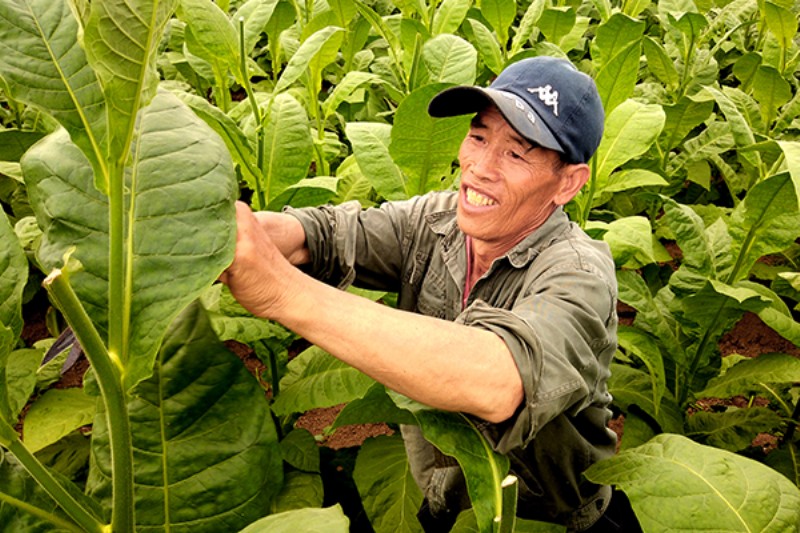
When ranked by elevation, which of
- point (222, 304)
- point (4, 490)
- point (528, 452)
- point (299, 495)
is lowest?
point (299, 495)

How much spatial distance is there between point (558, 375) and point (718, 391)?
1.38m

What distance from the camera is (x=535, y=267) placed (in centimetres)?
180

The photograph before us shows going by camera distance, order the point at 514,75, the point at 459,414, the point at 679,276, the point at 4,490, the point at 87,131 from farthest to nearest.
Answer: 1. the point at 679,276
2. the point at 514,75
3. the point at 459,414
4. the point at 4,490
5. the point at 87,131

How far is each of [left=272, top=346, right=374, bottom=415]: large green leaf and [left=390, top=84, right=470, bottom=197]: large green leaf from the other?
0.60 meters

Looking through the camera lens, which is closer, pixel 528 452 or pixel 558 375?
pixel 558 375

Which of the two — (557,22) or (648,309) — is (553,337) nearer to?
(648,309)

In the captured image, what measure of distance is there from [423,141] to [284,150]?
0.39 metres

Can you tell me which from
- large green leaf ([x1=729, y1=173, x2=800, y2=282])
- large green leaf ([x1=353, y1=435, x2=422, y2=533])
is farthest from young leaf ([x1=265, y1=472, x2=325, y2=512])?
large green leaf ([x1=729, y1=173, x2=800, y2=282])

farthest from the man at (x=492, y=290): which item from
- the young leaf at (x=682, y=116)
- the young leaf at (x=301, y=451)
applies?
the young leaf at (x=682, y=116)

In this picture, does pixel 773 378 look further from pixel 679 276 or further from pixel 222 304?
pixel 222 304

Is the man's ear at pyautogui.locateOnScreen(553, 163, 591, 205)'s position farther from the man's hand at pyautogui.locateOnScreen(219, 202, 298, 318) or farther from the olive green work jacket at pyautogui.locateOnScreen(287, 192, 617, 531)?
the man's hand at pyautogui.locateOnScreen(219, 202, 298, 318)

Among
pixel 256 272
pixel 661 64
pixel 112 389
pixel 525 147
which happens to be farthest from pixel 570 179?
pixel 661 64

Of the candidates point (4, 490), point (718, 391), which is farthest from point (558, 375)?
point (718, 391)

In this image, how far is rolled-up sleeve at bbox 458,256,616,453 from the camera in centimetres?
140
